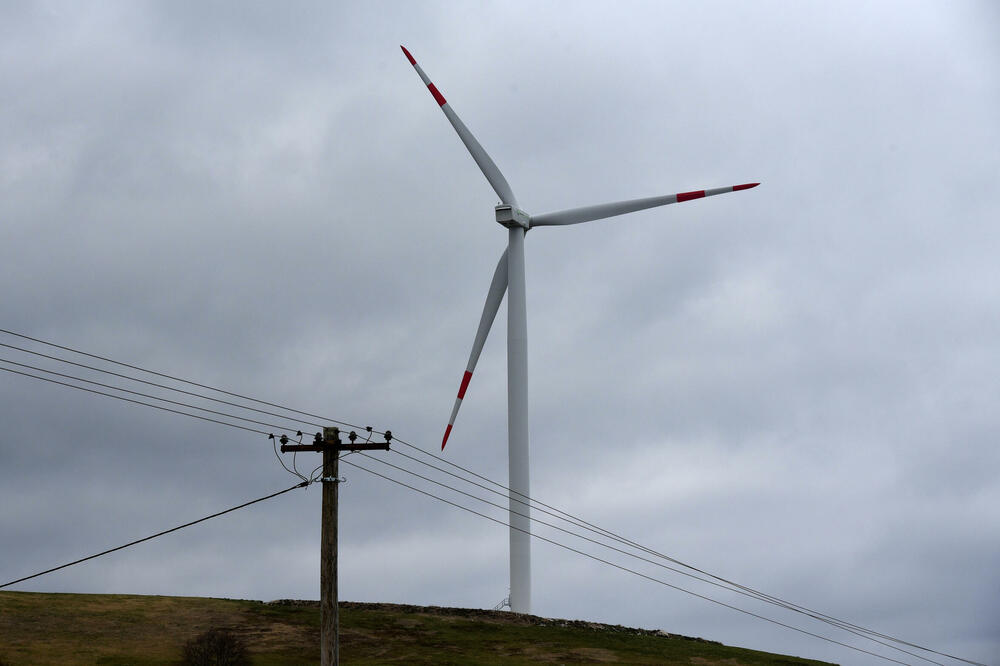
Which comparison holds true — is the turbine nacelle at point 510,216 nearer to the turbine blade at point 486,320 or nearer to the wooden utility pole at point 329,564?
the turbine blade at point 486,320

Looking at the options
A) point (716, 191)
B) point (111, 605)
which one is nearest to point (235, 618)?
point (111, 605)

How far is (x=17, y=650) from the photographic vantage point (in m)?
59.0

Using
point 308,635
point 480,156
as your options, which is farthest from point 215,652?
point 480,156

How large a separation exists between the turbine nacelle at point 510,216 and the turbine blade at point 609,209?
1.57 meters

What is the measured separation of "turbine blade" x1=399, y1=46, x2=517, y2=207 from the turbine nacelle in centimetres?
55

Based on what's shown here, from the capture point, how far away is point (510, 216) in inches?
3130

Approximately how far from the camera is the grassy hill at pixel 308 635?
61.5 m

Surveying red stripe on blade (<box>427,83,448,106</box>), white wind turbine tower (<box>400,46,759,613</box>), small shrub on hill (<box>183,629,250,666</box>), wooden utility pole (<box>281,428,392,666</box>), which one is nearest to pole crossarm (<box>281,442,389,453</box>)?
wooden utility pole (<box>281,428,392,666</box>)

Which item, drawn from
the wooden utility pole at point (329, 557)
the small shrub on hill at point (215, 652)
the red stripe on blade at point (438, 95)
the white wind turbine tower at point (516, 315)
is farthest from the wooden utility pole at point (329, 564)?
the red stripe on blade at point (438, 95)

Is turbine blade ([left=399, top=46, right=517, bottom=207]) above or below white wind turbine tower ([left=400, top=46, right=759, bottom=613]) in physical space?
above

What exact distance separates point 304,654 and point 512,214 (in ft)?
116

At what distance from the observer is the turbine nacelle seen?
7950cm

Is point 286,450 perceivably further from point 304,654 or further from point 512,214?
point 512,214

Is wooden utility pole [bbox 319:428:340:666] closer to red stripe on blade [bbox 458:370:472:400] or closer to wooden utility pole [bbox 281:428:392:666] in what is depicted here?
wooden utility pole [bbox 281:428:392:666]
